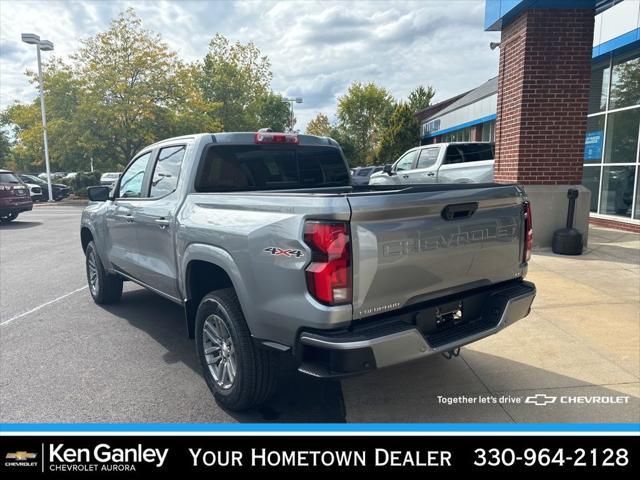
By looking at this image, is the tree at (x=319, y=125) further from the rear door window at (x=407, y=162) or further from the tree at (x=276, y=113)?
the rear door window at (x=407, y=162)

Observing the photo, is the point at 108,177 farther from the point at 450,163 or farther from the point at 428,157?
the point at 450,163

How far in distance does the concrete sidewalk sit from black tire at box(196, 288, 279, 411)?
0.66 metres

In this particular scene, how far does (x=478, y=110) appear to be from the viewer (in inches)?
959

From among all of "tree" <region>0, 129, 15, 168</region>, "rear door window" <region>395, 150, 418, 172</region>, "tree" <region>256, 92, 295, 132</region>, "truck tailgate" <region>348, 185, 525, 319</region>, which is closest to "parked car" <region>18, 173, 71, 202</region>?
"rear door window" <region>395, 150, 418, 172</region>

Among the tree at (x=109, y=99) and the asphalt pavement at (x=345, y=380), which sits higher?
the tree at (x=109, y=99)

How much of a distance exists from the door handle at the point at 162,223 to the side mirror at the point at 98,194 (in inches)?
64.5

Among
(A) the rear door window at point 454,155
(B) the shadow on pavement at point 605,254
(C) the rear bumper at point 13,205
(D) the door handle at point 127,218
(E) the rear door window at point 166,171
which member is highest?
(A) the rear door window at point 454,155

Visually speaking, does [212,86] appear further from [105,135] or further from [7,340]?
[7,340]

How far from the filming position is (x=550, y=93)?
8.62 m

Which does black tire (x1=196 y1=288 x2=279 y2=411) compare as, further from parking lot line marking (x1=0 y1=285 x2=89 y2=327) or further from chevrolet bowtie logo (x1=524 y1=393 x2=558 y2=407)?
parking lot line marking (x1=0 y1=285 x2=89 y2=327)

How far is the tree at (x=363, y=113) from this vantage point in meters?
60.3

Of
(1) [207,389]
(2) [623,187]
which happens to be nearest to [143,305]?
(1) [207,389]

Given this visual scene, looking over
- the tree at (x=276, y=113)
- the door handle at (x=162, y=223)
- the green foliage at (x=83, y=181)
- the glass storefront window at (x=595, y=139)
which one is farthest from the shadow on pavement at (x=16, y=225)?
the tree at (x=276, y=113)

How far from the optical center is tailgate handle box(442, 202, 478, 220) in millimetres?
2904
